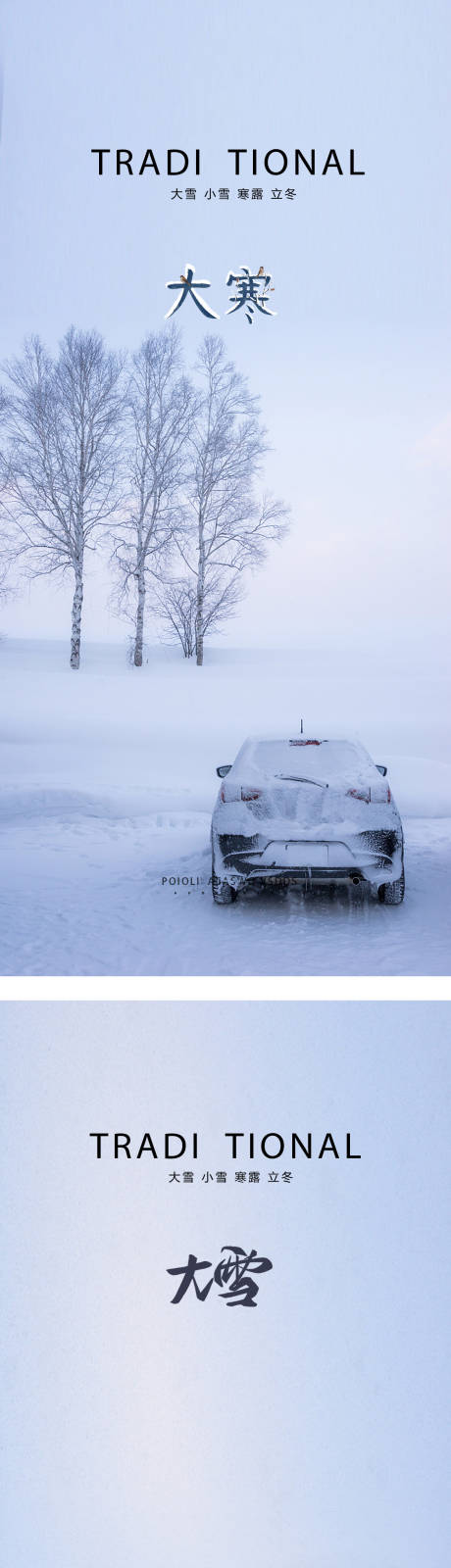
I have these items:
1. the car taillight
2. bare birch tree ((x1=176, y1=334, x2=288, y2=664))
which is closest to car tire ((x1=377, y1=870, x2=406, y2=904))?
the car taillight

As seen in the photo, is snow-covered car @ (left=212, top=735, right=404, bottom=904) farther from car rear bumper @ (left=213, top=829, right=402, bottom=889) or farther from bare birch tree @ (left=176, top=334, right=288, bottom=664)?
bare birch tree @ (left=176, top=334, right=288, bottom=664)

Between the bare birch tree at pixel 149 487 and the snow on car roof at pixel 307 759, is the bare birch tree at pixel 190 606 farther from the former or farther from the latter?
the snow on car roof at pixel 307 759

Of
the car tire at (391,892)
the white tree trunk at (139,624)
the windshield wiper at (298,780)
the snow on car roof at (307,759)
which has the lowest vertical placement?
the car tire at (391,892)

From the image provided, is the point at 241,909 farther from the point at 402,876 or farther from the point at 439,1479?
the point at 439,1479

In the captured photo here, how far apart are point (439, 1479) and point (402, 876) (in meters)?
1.26

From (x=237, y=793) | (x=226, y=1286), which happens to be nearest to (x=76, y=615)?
(x=237, y=793)

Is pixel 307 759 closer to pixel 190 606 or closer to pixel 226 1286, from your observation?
pixel 190 606

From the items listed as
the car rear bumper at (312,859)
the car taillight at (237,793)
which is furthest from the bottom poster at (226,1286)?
the car taillight at (237,793)

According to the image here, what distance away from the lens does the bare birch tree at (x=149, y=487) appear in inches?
100

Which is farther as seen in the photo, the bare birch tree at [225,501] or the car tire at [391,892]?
the bare birch tree at [225,501]

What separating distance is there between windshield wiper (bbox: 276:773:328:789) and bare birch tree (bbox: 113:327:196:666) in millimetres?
416

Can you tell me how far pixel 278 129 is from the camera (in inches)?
96.0

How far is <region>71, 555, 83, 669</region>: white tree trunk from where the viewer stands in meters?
2.55

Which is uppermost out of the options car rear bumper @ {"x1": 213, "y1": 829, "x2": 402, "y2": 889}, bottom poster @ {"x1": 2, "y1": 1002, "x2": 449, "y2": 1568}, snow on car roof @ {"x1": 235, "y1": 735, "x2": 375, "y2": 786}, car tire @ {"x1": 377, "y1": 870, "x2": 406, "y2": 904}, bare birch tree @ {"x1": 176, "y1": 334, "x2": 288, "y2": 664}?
bare birch tree @ {"x1": 176, "y1": 334, "x2": 288, "y2": 664}
